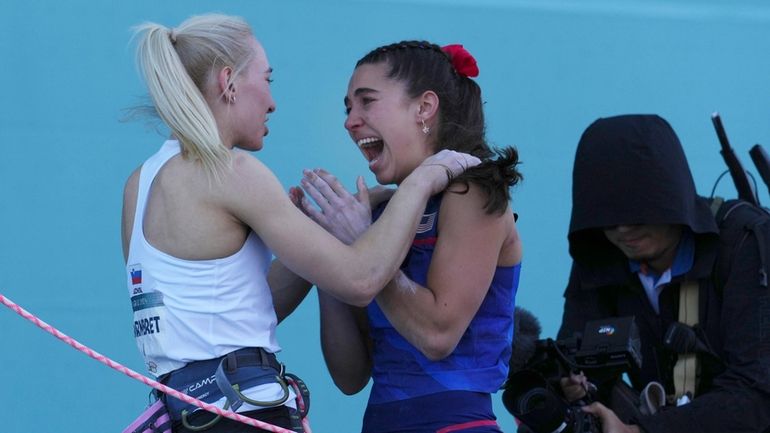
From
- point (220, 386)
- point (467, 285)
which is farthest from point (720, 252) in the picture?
point (220, 386)

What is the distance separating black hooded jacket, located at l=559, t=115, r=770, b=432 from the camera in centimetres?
261

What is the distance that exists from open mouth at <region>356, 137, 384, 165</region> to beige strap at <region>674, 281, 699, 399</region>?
2.95 ft

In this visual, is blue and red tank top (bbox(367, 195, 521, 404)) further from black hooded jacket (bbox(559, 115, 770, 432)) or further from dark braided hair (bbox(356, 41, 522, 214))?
black hooded jacket (bbox(559, 115, 770, 432))

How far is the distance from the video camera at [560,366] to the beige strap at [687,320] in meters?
0.12

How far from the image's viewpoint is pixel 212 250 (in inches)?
73.4

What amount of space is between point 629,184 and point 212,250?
125 cm

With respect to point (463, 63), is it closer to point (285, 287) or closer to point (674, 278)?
point (285, 287)

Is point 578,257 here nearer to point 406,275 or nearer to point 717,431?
point 717,431

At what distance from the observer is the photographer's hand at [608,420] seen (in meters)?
2.61

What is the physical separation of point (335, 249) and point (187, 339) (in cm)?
28

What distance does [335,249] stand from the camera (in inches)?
74.7

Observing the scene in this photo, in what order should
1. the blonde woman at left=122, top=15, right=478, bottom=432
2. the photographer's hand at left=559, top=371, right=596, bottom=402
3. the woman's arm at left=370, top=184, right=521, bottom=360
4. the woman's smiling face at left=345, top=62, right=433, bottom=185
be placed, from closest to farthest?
the blonde woman at left=122, top=15, right=478, bottom=432, the woman's arm at left=370, top=184, right=521, bottom=360, the woman's smiling face at left=345, top=62, right=433, bottom=185, the photographer's hand at left=559, top=371, right=596, bottom=402

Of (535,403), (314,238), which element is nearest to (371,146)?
(314,238)

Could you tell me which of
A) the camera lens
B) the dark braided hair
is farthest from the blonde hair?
the camera lens
